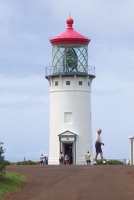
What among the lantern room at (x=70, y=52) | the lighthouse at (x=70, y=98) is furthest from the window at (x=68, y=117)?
the lantern room at (x=70, y=52)

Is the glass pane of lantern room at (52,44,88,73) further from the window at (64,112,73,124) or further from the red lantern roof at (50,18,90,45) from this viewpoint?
the window at (64,112,73,124)

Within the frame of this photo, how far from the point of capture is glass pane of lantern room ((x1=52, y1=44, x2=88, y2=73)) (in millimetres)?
52781

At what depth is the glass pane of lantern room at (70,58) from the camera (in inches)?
2078

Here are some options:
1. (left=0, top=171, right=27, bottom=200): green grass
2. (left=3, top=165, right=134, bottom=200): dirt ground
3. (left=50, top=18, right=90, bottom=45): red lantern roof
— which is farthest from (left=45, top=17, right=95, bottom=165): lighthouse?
(left=0, top=171, right=27, bottom=200): green grass

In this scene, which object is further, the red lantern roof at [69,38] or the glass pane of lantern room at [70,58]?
the glass pane of lantern room at [70,58]

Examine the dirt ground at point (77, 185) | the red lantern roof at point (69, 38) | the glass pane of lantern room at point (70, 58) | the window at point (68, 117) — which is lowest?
the dirt ground at point (77, 185)

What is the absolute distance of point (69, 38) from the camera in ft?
170

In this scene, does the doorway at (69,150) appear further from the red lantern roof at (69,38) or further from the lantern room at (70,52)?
the red lantern roof at (69,38)

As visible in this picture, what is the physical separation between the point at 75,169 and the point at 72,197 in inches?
372

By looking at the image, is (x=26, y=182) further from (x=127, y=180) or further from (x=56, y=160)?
(x=56, y=160)

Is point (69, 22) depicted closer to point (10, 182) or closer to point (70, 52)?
point (70, 52)

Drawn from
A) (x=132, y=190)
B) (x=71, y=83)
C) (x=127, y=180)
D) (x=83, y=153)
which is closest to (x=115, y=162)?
(x=83, y=153)

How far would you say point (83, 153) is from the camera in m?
51.6

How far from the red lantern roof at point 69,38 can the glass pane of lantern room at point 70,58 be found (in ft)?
1.81
